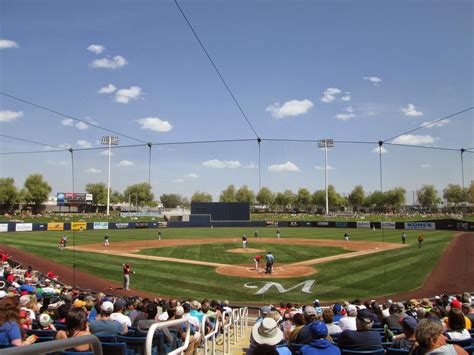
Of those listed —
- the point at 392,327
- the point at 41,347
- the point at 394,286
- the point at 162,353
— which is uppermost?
the point at 41,347

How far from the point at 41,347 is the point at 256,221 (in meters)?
73.2

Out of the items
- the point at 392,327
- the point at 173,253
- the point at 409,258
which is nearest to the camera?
the point at 392,327

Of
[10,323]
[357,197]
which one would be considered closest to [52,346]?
[10,323]

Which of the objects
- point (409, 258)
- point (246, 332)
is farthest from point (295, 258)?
point (246, 332)

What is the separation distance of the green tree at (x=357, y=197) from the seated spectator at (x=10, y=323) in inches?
4262

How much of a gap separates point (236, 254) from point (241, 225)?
37.7 m

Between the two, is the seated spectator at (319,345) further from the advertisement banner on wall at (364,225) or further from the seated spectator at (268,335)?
the advertisement banner on wall at (364,225)

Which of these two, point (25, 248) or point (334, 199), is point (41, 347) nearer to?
point (25, 248)

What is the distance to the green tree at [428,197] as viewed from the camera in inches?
2323

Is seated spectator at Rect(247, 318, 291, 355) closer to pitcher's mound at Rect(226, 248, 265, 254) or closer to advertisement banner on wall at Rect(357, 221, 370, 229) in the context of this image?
pitcher's mound at Rect(226, 248, 265, 254)

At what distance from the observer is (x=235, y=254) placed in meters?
34.7

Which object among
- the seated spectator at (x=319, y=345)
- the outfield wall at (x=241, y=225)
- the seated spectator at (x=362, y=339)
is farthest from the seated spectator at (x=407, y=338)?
the outfield wall at (x=241, y=225)

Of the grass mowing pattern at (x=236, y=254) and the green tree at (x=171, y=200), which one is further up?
the green tree at (x=171, y=200)

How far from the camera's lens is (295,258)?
105 ft
